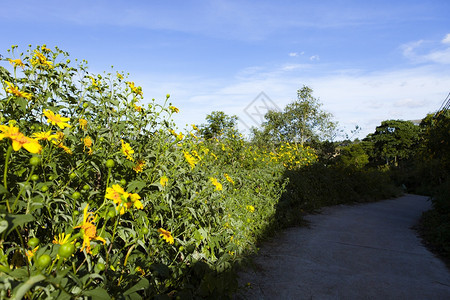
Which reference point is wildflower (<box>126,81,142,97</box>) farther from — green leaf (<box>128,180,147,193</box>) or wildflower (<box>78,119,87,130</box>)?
green leaf (<box>128,180,147,193</box>)

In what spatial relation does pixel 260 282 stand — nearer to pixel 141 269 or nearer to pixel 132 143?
pixel 141 269

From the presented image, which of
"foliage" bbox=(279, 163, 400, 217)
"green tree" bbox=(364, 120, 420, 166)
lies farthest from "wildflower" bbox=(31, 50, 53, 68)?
"green tree" bbox=(364, 120, 420, 166)

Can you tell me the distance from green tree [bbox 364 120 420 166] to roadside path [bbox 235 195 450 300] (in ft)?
82.6

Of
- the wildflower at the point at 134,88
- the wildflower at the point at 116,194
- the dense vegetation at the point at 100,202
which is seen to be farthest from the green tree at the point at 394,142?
the wildflower at the point at 116,194

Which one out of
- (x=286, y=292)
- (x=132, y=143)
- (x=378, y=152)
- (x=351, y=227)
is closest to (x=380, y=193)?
(x=351, y=227)

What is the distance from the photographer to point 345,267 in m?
3.00

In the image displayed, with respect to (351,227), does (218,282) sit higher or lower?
higher

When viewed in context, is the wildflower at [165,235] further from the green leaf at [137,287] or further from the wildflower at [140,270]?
the green leaf at [137,287]

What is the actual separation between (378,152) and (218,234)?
31705 mm

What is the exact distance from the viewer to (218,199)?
220 centimetres

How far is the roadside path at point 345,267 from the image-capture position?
2434 mm

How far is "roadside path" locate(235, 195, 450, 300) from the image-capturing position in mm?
2434

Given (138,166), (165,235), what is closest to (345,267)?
(165,235)

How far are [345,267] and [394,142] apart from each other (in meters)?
29.0
